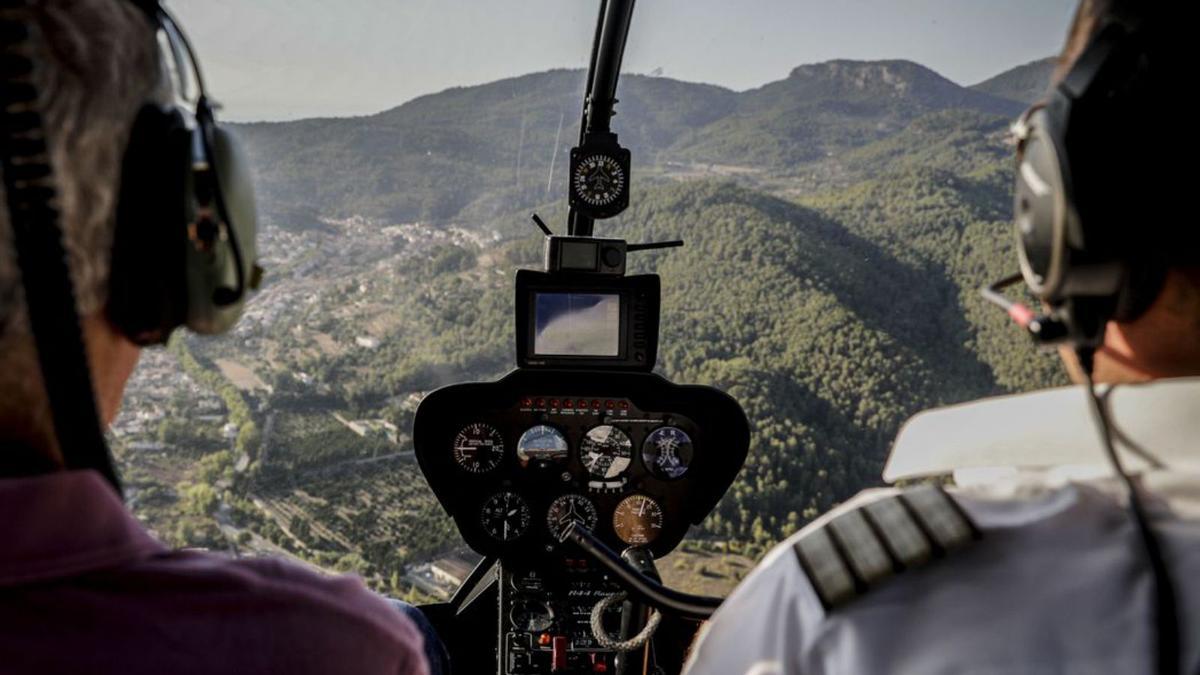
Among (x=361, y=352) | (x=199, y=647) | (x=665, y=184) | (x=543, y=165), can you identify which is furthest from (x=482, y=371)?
(x=199, y=647)

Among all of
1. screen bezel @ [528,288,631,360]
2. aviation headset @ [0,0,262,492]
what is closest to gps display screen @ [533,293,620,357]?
screen bezel @ [528,288,631,360]

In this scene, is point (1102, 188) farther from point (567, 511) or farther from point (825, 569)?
point (567, 511)

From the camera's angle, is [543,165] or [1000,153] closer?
[543,165]

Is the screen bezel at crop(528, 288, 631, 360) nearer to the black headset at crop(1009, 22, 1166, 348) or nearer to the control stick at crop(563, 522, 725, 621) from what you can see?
the control stick at crop(563, 522, 725, 621)

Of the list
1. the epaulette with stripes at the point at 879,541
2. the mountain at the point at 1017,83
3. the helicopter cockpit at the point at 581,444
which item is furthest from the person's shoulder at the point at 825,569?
the mountain at the point at 1017,83

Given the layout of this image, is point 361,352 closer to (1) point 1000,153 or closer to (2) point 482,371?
(2) point 482,371

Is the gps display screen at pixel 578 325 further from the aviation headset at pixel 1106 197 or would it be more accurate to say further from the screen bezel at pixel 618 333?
the aviation headset at pixel 1106 197

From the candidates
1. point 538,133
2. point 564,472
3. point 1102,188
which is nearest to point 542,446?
point 564,472
